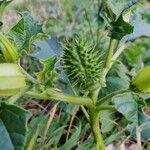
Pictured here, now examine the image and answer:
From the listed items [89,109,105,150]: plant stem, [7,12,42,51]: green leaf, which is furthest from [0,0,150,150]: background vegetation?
[89,109,105,150]: plant stem

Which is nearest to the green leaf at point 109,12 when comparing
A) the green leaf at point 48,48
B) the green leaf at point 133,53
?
the green leaf at point 48,48

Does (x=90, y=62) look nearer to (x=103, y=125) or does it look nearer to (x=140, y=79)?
(x=140, y=79)

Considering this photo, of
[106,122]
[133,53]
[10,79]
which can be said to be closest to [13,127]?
Result: [10,79]

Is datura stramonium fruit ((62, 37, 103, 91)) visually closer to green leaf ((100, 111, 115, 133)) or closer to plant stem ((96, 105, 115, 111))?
plant stem ((96, 105, 115, 111))

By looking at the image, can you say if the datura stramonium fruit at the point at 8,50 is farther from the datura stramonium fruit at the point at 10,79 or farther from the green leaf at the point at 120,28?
the green leaf at the point at 120,28

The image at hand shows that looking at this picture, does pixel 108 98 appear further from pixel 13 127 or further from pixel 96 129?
pixel 13 127

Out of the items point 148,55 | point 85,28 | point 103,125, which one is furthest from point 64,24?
point 103,125
